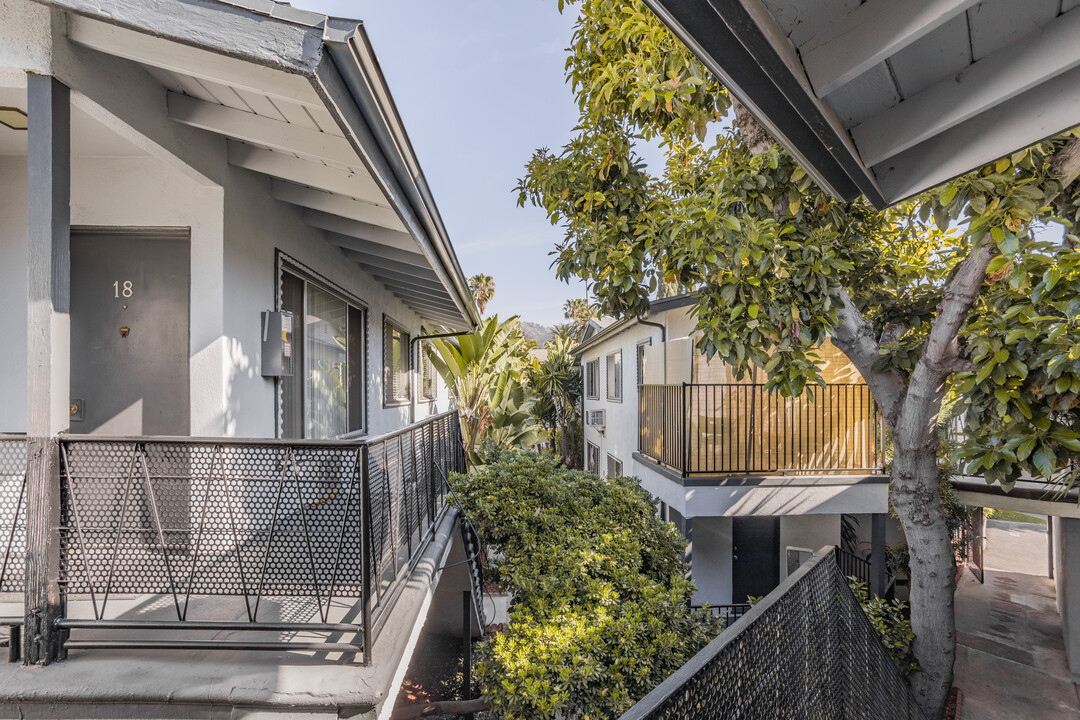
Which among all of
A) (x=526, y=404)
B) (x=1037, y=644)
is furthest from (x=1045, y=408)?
(x=526, y=404)

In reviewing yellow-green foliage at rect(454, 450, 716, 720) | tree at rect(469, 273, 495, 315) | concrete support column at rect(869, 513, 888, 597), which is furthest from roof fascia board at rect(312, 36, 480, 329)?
tree at rect(469, 273, 495, 315)

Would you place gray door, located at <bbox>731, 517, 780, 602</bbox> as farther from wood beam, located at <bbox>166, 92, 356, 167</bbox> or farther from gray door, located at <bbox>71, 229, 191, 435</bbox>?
wood beam, located at <bbox>166, 92, 356, 167</bbox>

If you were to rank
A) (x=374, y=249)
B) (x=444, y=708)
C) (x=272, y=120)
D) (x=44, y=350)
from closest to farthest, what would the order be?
(x=44, y=350) → (x=272, y=120) → (x=444, y=708) → (x=374, y=249)

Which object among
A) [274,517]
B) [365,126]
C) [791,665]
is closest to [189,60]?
[365,126]

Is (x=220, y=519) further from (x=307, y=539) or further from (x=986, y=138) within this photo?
(x=986, y=138)

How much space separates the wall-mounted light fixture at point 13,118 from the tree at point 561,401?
19.9 metres

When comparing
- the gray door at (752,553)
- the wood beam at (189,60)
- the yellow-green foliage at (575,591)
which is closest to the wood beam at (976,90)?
the wood beam at (189,60)

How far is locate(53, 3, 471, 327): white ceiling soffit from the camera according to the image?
2.63 metres

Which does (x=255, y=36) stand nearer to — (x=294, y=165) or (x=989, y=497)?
(x=294, y=165)

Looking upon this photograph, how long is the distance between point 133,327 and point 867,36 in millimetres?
4606

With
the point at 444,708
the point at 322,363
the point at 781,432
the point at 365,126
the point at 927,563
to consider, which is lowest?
the point at 444,708

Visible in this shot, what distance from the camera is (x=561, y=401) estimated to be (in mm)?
24031

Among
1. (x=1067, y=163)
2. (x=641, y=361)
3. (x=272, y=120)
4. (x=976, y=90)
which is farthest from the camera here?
(x=641, y=361)

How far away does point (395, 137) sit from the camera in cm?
313
